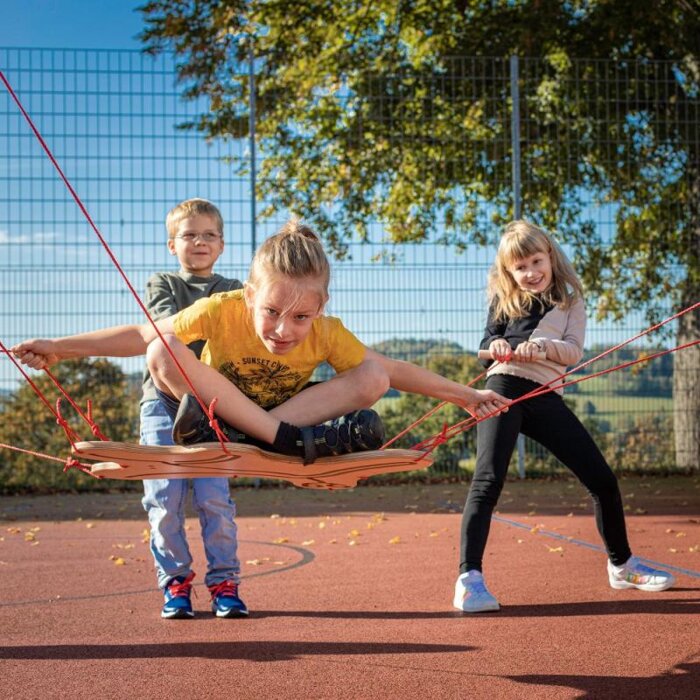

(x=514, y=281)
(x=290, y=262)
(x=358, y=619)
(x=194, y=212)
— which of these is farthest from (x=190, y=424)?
(x=514, y=281)

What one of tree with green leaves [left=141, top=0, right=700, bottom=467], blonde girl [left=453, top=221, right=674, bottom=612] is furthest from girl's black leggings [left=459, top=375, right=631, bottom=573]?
tree with green leaves [left=141, top=0, right=700, bottom=467]

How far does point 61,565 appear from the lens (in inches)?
220

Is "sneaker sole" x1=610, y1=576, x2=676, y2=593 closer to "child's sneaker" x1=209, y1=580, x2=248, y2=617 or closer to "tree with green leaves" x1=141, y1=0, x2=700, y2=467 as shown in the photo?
"child's sneaker" x1=209, y1=580, x2=248, y2=617

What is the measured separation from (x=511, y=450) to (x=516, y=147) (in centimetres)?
576

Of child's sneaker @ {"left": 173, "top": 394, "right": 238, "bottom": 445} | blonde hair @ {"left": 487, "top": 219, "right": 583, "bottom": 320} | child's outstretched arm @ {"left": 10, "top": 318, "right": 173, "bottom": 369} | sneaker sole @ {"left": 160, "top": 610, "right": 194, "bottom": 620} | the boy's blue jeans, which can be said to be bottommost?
sneaker sole @ {"left": 160, "top": 610, "right": 194, "bottom": 620}

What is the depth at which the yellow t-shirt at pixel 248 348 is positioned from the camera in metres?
3.36

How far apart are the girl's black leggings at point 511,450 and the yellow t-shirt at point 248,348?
3.57 ft

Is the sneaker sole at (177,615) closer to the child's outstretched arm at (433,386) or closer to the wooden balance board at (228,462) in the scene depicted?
the wooden balance board at (228,462)

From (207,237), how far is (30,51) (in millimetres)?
5654

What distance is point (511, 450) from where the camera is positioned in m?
4.28

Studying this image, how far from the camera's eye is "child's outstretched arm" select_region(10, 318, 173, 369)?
3.41m

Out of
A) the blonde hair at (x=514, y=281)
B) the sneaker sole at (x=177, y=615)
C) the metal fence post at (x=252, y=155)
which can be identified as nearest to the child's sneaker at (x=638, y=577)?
the blonde hair at (x=514, y=281)

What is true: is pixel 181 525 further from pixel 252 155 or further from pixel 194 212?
pixel 252 155

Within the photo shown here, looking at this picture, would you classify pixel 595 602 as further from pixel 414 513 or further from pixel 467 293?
pixel 467 293
